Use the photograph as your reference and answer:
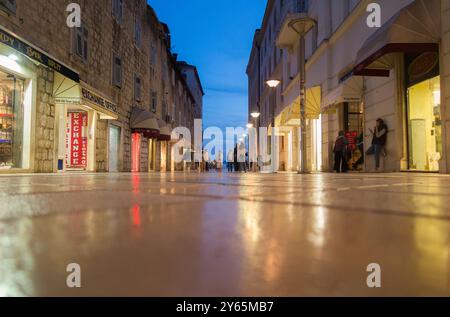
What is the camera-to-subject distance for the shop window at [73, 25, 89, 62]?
459 inches

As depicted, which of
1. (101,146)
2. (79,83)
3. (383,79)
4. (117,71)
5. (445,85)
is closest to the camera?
(445,85)

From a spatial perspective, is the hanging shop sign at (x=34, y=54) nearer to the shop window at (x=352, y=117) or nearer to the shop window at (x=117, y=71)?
the shop window at (x=117, y=71)

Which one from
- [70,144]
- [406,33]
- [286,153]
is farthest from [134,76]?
[406,33]

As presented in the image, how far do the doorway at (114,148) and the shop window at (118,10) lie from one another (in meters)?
5.01

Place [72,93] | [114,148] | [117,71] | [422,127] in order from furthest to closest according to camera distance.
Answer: [114,148] < [117,71] < [72,93] < [422,127]

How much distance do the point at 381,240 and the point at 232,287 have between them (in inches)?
18.9

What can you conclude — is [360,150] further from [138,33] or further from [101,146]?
[138,33]

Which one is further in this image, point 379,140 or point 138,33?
point 138,33

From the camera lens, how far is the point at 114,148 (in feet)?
52.7

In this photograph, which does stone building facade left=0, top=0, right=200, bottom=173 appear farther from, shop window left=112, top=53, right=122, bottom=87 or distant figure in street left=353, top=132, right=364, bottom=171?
distant figure in street left=353, top=132, right=364, bottom=171

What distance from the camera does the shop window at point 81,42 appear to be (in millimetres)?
11656

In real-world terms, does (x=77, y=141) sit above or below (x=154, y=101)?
below

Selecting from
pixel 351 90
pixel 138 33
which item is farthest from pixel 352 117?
pixel 138 33
